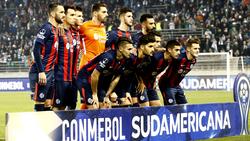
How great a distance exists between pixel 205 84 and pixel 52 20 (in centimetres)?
1748

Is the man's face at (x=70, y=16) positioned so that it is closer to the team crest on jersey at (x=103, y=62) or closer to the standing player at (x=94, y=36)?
the standing player at (x=94, y=36)

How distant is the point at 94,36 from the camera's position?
10.1 meters

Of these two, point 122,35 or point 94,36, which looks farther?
point 94,36

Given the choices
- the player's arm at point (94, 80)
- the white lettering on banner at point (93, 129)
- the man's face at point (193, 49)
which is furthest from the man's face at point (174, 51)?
the white lettering on banner at point (93, 129)

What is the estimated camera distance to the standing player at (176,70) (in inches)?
417

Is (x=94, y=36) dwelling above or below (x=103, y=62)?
above

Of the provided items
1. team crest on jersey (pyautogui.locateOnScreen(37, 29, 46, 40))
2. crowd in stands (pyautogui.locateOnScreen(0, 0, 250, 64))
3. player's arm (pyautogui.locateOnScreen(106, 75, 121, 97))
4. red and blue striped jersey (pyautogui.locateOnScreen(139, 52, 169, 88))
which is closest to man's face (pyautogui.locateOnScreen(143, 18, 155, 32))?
red and blue striped jersey (pyautogui.locateOnScreen(139, 52, 169, 88))

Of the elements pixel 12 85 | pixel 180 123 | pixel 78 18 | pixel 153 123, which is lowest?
pixel 12 85

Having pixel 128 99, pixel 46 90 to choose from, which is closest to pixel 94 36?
pixel 128 99

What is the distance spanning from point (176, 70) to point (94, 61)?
176 cm

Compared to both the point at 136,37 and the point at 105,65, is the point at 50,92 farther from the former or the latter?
the point at 136,37

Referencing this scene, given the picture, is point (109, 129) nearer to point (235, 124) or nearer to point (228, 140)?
point (228, 140)

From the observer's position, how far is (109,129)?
7.87 m

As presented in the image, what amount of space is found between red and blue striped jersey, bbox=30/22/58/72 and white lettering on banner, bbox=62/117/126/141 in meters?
1.73
